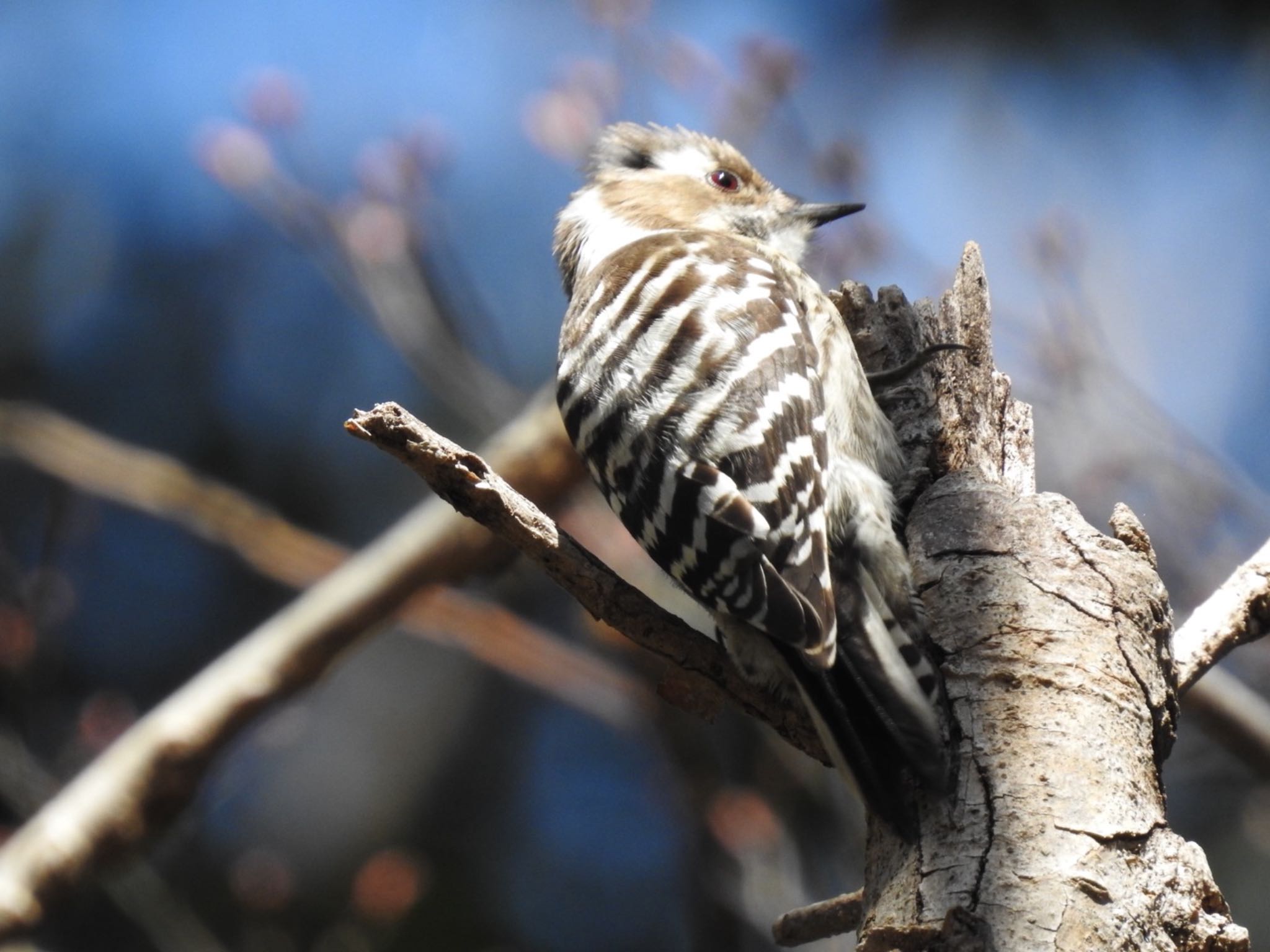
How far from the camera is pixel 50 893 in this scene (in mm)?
3609

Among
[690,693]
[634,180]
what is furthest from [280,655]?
[690,693]

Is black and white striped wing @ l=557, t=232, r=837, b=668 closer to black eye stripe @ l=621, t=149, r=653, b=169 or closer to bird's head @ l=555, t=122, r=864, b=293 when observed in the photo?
bird's head @ l=555, t=122, r=864, b=293

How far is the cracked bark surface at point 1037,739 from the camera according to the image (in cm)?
164

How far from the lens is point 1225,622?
84.5 inches

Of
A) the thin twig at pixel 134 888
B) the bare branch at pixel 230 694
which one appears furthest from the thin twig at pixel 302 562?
the thin twig at pixel 134 888

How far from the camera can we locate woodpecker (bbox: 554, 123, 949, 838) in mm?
1889

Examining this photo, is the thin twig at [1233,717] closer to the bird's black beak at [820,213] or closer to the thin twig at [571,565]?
the bird's black beak at [820,213]

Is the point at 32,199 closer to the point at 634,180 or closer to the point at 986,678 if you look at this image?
the point at 634,180

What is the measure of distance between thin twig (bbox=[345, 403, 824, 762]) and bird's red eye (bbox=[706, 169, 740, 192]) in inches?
66.6

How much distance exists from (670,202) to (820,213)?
16.2 inches

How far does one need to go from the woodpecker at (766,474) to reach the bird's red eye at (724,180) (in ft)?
1.92

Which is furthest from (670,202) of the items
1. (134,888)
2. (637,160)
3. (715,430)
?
(134,888)

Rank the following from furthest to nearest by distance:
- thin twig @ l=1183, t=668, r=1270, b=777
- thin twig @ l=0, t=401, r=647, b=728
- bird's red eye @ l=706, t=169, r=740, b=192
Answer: thin twig @ l=0, t=401, r=647, b=728 < thin twig @ l=1183, t=668, r=1270, b=777 < bird's red eye @ l=706, t=169, r=740, b=192

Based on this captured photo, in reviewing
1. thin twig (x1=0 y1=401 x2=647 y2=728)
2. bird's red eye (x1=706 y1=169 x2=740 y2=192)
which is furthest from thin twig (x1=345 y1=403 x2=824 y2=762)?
thin twig (x1=0 y1=401 x2=647 y2=728)
